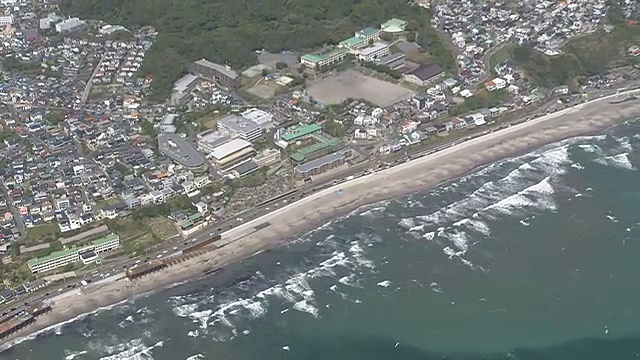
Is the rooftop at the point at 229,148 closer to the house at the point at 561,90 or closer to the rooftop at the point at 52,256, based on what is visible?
the rooftop at the point at 52,256

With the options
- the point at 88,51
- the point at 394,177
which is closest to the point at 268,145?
Answer: the point at 394,177

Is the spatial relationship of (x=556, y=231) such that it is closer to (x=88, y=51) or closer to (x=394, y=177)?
(x=394, y=177)

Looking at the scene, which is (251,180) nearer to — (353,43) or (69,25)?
(353,43)

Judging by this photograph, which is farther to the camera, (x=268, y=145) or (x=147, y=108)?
(x=147, y=108)

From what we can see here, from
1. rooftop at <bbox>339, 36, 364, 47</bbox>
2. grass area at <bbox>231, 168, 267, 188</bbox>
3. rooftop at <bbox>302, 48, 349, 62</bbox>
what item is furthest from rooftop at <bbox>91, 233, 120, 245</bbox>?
rooftop at <bbox>339, 36, 364, 47</bbox>

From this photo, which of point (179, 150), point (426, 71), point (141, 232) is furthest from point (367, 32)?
point (141, 232)

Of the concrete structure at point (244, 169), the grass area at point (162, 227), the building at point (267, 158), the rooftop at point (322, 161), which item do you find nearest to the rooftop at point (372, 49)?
the rooftop at point (322, 161)

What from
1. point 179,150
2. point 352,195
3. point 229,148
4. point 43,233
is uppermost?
point 179,150
